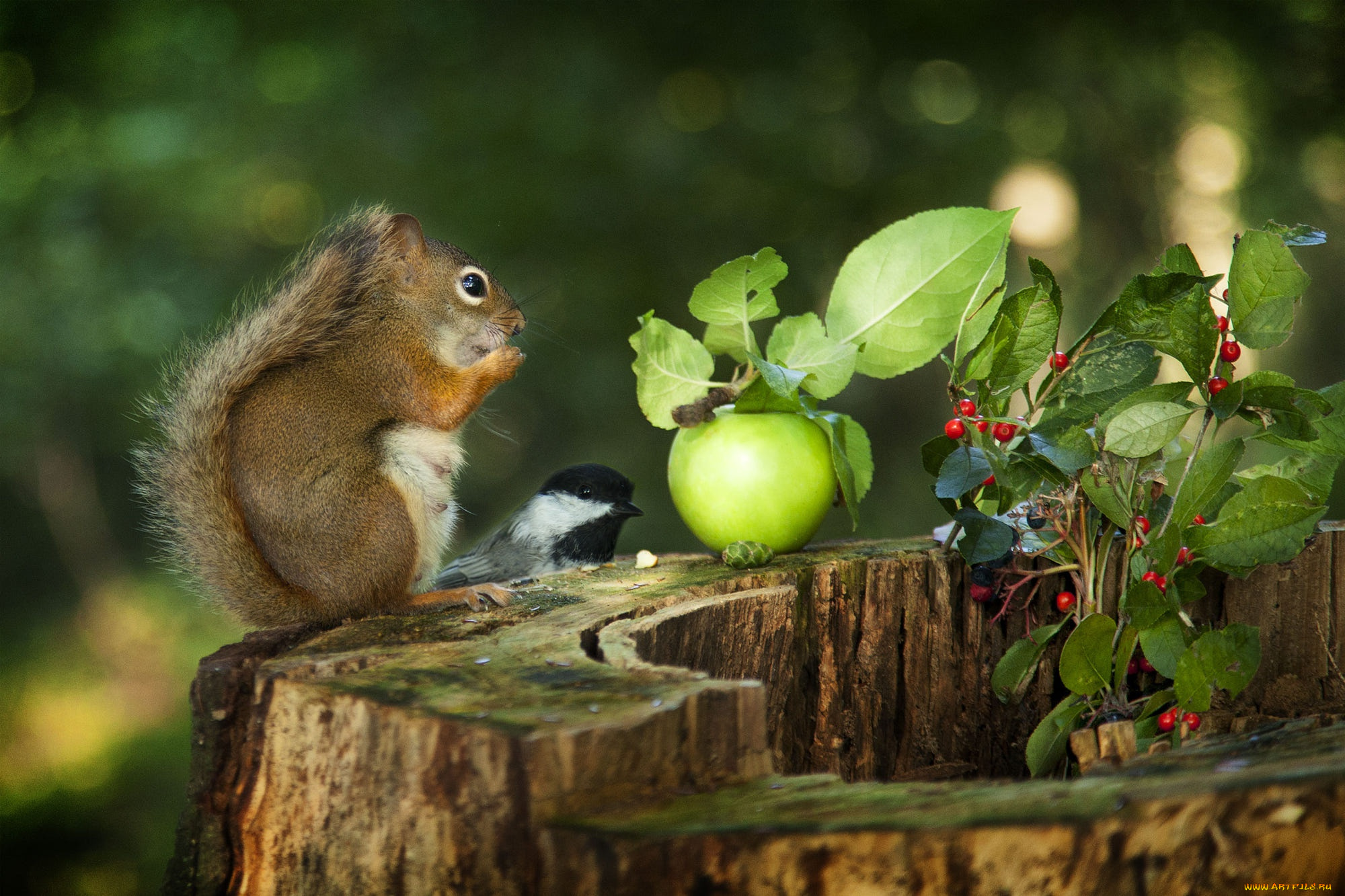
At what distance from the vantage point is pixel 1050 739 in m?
1.59

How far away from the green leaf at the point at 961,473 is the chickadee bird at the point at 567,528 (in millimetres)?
1025

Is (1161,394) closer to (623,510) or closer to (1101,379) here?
(1101,379)

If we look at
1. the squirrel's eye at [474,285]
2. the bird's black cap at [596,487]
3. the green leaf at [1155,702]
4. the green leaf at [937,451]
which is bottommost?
the green leaf at [1155,702]

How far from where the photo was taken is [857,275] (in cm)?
188

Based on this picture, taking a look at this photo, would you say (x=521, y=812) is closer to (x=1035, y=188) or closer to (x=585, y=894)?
(x=585, y=894)

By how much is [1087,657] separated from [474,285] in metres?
1.23

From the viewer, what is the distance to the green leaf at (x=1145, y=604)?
148 cm

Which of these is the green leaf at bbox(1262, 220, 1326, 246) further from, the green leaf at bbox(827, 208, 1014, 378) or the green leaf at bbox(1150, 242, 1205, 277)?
the green leaf at bbox(827, 208, 1014, 378)

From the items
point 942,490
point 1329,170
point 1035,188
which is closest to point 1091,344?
point 942,490

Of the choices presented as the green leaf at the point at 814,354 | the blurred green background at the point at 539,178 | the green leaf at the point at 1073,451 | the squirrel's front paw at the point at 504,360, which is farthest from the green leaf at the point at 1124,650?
the blurred green background at the point at 539,178

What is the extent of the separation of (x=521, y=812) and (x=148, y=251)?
3394 mm

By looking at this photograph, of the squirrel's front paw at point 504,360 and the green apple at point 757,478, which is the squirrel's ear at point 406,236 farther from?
the green apple at point 757,478

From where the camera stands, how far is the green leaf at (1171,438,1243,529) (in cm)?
145

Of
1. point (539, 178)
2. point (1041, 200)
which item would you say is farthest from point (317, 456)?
point (1041, 200)
